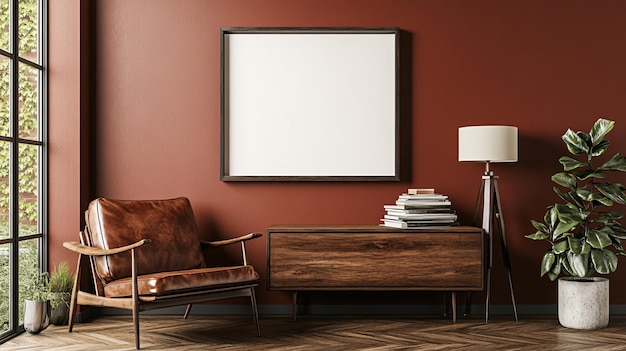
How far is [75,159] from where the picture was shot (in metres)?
4.68

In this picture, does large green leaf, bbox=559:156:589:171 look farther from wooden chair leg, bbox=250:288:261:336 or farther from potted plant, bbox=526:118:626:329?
wooden chair leg, bbox=250:288:261:336

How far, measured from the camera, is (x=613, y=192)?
4.41 metres

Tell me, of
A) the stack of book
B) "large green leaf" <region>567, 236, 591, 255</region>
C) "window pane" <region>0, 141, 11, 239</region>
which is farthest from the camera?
the stack of book

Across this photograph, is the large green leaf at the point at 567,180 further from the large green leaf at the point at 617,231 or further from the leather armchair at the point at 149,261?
the leather armchair at the point at 149,261

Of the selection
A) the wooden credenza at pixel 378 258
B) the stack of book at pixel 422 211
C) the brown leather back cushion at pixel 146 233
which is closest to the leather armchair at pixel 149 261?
the brown leather back cushion at pixel 146 233

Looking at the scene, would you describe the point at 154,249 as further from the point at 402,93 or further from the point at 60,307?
the point at 402,93

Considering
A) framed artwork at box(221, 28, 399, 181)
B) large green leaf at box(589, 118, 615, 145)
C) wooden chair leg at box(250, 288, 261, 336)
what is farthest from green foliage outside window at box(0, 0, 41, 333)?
large green leaf at box(589, 118, 615, 145)

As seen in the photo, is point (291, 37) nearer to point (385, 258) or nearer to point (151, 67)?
point (151, 67)

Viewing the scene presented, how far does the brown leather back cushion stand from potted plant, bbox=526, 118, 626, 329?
7.36 ft

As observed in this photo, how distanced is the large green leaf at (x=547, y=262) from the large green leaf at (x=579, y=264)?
0.11m

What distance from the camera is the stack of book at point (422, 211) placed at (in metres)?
4.52

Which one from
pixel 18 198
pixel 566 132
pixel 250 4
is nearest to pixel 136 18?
pixel 250 4

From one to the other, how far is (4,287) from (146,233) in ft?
2.84

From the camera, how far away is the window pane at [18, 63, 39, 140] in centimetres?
434
